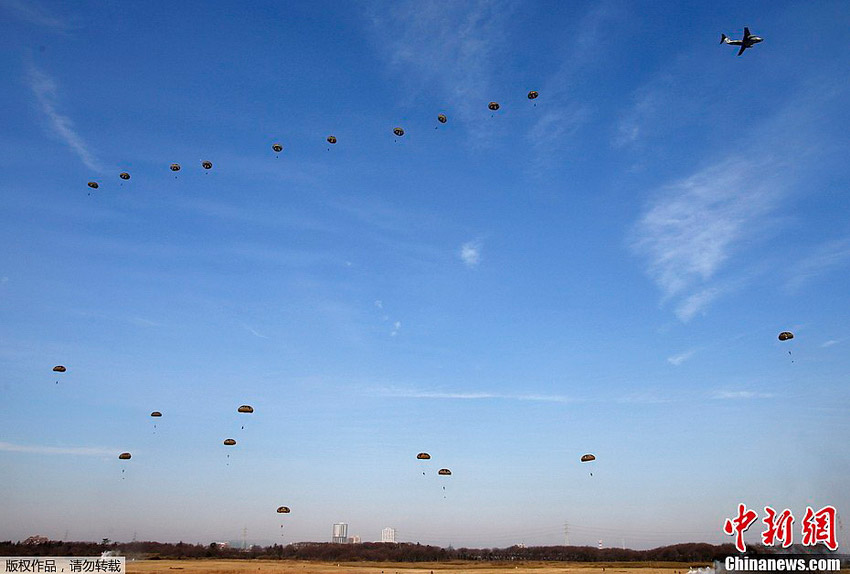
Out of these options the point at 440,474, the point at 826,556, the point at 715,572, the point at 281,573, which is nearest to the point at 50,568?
the point at 281,573

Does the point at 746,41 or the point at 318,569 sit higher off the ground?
the point at 746,41

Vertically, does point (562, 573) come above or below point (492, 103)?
below

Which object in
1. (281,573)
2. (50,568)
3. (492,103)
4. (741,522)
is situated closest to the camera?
(741,522)

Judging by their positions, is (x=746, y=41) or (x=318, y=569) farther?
(x=318, y=569)

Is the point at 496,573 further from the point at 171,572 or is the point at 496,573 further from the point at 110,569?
the point at 110,569

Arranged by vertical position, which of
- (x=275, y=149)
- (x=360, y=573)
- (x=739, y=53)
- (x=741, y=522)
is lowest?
(x=360, y=573)

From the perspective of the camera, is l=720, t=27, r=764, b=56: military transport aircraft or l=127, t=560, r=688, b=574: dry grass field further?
l=127, t=560, r=688, b=574: dry grass field

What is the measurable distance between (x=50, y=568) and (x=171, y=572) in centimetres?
3374

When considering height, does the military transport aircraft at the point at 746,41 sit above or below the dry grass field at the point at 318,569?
above

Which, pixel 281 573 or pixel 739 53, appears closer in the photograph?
pixel 739 53

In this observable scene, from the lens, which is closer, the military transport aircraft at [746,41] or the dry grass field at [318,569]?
the military transport aircraft at [746,41]

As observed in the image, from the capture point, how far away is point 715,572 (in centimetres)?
8288

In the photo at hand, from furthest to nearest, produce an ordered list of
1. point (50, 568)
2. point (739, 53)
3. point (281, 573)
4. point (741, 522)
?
1. point (281, 573)
2. point (50, 568)
3. point (739, 53)
4. point (741, 522)

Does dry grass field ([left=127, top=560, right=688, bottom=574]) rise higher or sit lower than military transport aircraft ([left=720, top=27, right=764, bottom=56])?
lower
